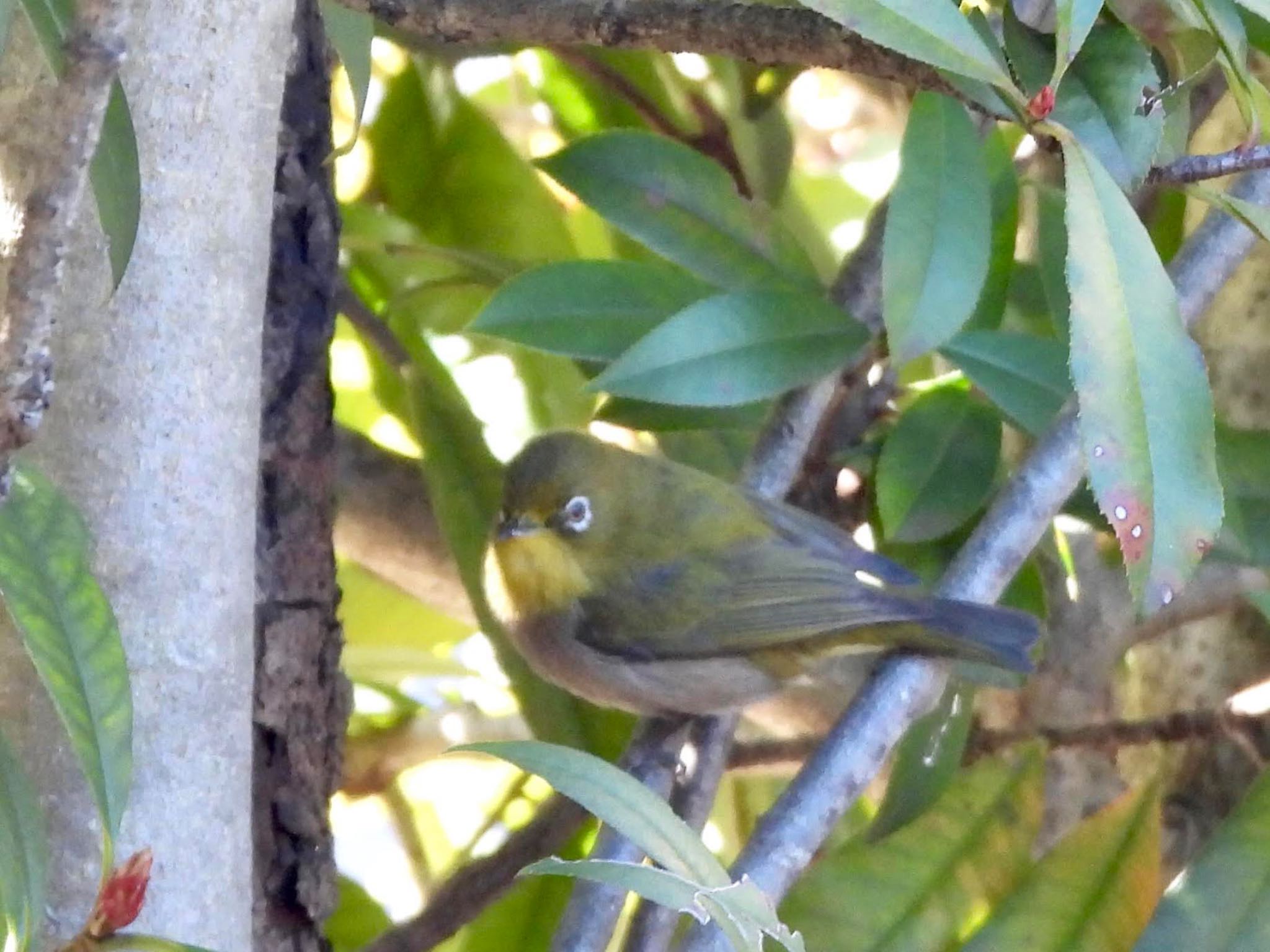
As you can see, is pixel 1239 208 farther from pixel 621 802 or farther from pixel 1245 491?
pixel 1245 491

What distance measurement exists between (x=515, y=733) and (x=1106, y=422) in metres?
1.47

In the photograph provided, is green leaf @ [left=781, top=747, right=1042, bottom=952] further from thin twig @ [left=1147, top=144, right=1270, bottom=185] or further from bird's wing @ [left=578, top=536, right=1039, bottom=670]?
thin twig @ [left=1147, top=144, right=1270, bottom=185]

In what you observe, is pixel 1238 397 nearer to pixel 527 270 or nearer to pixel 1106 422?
pixel 527 270

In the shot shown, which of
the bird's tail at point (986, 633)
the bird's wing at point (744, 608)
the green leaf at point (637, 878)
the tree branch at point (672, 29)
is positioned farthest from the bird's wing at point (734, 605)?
the green leaf at point (637, 878)

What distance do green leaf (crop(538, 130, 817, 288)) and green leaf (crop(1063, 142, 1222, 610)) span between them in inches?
31.2

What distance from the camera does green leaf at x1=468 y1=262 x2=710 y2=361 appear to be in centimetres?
149

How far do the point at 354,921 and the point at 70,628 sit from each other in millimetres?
1215

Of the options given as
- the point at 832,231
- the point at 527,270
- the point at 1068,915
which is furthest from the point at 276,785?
the point at 832,231

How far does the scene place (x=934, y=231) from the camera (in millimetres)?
1282

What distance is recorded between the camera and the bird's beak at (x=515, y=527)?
204cm

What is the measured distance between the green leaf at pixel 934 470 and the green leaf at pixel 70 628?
888mm

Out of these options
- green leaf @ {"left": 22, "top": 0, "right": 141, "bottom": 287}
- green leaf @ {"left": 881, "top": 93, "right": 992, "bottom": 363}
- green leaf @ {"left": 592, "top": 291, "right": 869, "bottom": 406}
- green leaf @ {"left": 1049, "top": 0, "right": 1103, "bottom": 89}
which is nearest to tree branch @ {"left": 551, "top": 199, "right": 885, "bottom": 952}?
green leaf @ {"left": 592, "top": 291, "right": 869, "bottom": 406}

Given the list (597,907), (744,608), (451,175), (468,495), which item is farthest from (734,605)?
(597,907)

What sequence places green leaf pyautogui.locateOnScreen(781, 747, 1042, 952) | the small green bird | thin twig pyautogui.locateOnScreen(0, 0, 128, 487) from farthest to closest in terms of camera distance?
the small green bird → green leaf pyautogui.locateOnScreen(781, 747, 1042, 952) → thin twig pyautogui.locateOnScreen(0, 0, 128, 487)
